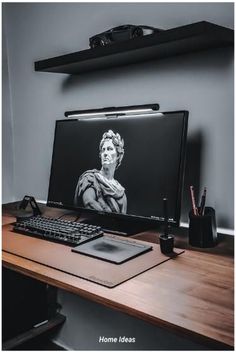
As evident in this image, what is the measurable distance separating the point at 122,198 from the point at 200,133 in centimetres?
41

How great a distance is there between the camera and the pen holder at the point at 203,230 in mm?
1314

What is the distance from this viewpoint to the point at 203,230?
1.32m

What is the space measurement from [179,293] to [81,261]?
349mm

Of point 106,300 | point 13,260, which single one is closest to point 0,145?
point 13,260

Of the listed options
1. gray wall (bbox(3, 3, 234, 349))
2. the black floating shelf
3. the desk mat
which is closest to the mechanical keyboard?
the desk mat

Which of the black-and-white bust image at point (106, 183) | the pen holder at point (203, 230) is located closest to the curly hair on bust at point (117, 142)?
the black-and-white bust image at point (106, 183)

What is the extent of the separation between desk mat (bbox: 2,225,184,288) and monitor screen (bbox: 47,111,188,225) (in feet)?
0.58

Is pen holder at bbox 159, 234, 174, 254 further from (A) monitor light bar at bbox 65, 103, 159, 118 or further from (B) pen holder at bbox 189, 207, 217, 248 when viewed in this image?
(A) monitor light bar at bbox 65, 103, 159, 118

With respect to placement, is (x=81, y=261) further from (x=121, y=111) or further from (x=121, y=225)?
(x=121, y=111)

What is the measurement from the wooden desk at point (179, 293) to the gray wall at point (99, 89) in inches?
16.2

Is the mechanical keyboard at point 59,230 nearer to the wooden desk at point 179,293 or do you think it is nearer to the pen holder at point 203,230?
the wooden desk at point 179,293

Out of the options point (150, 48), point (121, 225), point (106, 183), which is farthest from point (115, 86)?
point (121, 225)

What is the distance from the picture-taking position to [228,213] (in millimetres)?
1489

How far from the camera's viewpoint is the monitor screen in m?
1.45
